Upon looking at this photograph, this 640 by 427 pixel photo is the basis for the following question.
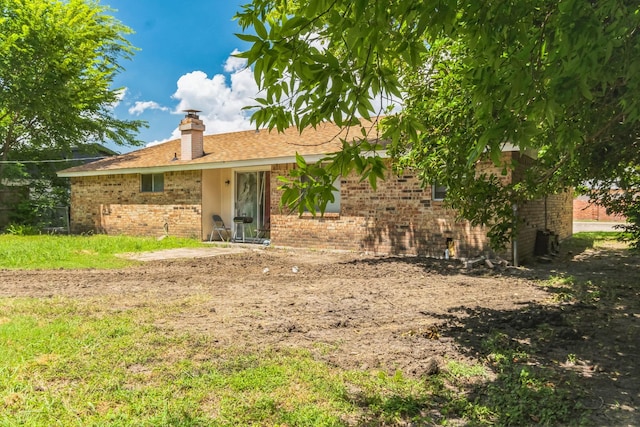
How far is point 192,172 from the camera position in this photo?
56.1 feet

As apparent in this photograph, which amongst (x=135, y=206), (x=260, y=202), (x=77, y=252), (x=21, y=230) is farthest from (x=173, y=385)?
(x=21, y=230)

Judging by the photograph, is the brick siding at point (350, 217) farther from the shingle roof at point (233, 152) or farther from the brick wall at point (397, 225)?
the shingle roof at point (233, 152)

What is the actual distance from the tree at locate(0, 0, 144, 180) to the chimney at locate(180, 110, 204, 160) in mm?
9132

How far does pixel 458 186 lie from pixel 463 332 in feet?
6.12

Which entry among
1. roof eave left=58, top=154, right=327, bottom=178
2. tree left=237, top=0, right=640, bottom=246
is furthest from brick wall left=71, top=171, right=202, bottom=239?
tree left=237, top=0, right=640, bottom=246

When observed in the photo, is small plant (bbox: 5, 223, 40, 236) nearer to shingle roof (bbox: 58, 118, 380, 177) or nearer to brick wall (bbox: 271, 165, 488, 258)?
shingle roof (bbox: 58, 118, 380, 177)

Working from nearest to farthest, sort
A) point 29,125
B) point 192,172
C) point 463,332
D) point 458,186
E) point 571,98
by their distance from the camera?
point 571,98 → point 463,332 → point 458,186 → point 192,172 → point 29,125

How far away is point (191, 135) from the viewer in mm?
17859

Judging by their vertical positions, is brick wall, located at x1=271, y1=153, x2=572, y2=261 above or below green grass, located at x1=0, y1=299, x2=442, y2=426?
above

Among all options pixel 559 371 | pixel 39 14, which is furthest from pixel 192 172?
pixel 559 371

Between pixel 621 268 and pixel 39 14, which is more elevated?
pixel 39 14

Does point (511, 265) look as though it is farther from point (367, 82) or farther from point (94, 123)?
point (94, 123)

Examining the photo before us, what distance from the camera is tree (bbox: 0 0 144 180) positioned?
70.8 ft

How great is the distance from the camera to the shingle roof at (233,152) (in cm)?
1466
